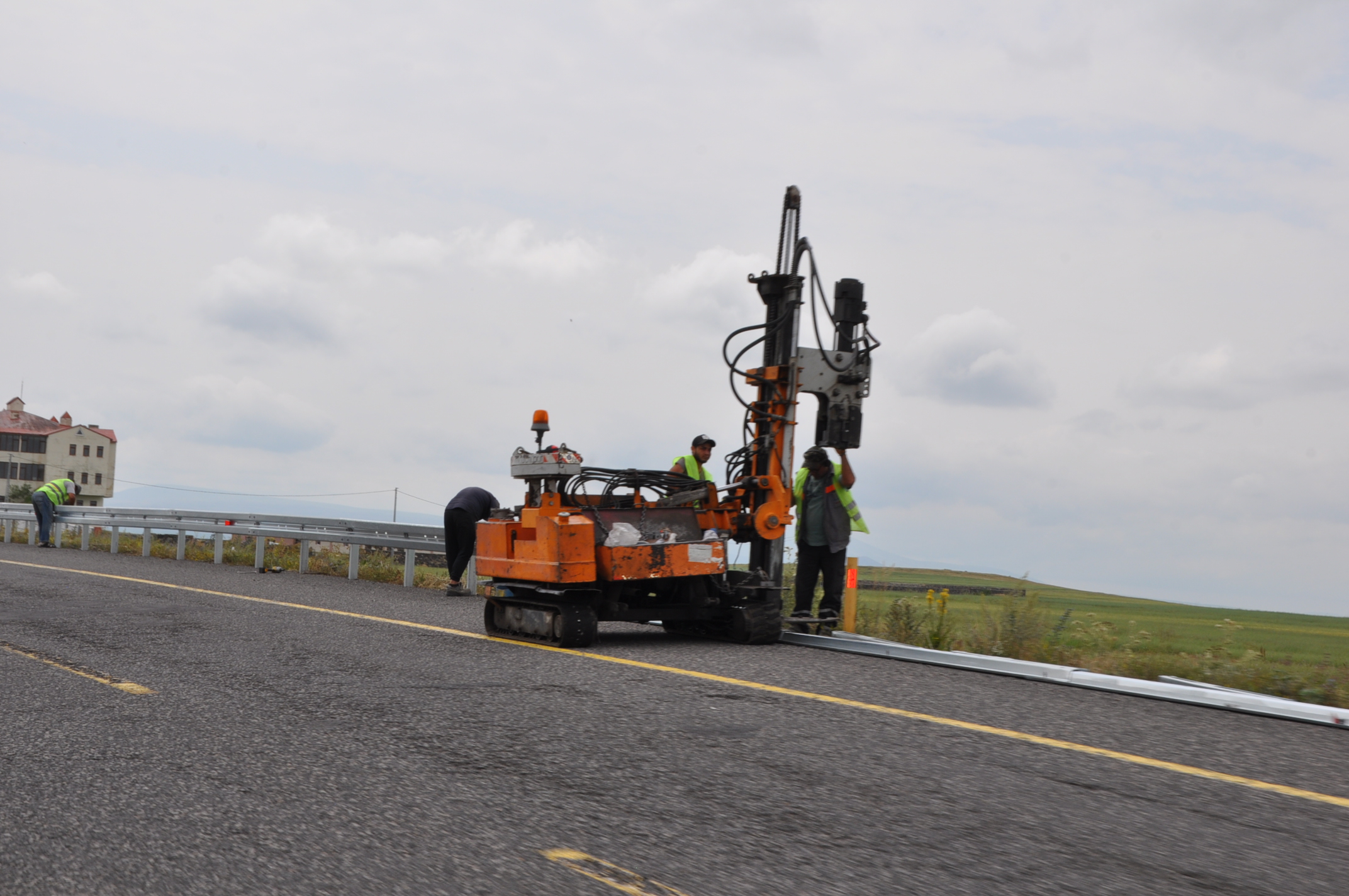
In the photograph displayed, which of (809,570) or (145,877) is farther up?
(809,570)

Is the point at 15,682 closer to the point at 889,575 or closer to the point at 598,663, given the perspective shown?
the point at 598,663

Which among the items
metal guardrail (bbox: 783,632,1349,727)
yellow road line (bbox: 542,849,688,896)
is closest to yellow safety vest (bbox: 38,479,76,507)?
metal guardrail (bbox: 783,632,1349,727)

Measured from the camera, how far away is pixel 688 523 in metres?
10.3

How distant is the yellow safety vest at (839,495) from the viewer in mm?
10656

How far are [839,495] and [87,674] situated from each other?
6.35 m

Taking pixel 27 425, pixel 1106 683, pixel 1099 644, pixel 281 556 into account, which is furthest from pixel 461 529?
pixel 27 425

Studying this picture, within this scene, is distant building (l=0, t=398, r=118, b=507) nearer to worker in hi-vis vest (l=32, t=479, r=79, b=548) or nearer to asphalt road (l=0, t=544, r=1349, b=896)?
worker in hi-vis vest (l=32, t=479, r=79, b=548)

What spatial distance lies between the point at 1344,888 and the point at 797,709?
317cm

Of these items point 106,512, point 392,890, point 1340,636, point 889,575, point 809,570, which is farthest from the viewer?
point 106,512

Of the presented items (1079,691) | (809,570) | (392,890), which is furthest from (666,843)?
(809,570)

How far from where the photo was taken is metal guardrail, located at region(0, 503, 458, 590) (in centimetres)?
1641

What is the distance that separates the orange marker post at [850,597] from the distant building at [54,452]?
10898cm

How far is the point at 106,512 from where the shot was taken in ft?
78.4

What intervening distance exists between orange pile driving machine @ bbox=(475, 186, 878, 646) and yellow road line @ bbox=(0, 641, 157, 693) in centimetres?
329
